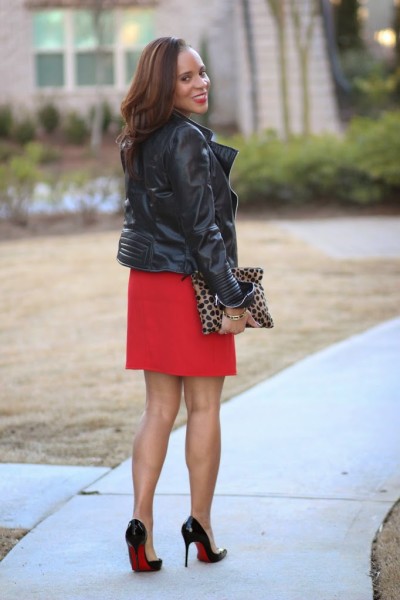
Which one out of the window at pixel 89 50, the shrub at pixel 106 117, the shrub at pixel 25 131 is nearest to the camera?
the shrub at pixel 25 131

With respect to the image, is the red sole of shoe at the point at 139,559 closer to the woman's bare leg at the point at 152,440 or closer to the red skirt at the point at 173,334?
the woman's bare leg at the point at 152,440

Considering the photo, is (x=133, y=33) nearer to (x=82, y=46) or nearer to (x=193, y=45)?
(x=82, y=46)

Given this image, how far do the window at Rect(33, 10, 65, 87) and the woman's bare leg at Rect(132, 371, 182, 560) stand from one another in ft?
86.7

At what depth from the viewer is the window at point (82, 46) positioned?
2889 centimetres

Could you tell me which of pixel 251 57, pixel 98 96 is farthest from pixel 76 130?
pixel 251 57

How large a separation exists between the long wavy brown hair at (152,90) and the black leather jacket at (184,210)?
0.04 m

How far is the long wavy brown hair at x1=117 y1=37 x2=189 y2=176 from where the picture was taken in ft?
11.5

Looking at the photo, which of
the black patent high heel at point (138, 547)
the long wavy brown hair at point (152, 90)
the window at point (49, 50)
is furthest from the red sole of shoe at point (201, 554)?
the window at point (49, 50)

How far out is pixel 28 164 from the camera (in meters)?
15.4

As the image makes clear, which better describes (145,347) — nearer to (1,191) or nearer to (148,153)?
(148,153)

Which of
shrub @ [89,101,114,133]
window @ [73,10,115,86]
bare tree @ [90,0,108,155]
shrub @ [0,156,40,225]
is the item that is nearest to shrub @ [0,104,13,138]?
bare tree @ [90,0,108,155]

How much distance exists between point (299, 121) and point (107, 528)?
2239cm

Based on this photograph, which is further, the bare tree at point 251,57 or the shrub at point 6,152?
the bare tree at point 251,57

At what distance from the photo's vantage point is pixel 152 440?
3680mm
